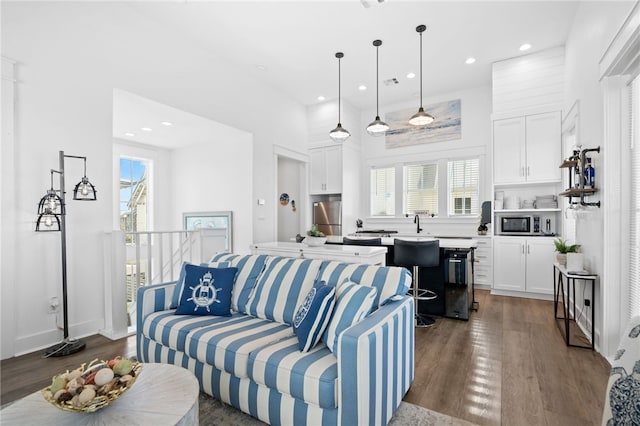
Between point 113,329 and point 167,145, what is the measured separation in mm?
3674

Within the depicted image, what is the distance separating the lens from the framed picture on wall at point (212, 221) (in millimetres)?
5195

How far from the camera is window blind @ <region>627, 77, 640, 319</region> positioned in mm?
2291

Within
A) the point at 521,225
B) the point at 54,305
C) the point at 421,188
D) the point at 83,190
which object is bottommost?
the point at 54,305

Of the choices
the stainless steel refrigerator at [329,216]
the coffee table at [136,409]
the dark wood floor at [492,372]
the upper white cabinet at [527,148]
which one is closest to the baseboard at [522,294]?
the dark wood floor at [492,372]

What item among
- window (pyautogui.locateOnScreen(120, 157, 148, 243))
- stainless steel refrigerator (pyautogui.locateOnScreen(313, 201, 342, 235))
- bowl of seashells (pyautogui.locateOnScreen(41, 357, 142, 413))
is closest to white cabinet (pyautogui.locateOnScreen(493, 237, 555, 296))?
stainless steel refrigerator (pyautogui.locateOnScreen(313, 201, 342, 235))

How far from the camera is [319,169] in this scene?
6379 mm

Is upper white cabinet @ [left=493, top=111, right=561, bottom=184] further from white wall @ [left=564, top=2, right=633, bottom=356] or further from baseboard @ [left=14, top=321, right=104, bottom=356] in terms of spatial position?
baseboard @ [left=14, top=321, right=104, bottom=356]

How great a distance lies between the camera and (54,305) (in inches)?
114

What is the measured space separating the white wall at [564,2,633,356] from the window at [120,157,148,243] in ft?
21.5

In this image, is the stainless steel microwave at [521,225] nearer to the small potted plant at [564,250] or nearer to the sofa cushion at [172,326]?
the small potted plant at [564,250]

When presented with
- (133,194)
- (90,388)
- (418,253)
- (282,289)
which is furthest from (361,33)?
(133,194)

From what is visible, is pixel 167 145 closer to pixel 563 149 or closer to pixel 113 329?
pixel 113 329

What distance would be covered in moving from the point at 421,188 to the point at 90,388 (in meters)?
5.98

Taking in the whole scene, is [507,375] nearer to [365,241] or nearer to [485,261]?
[365,241]
